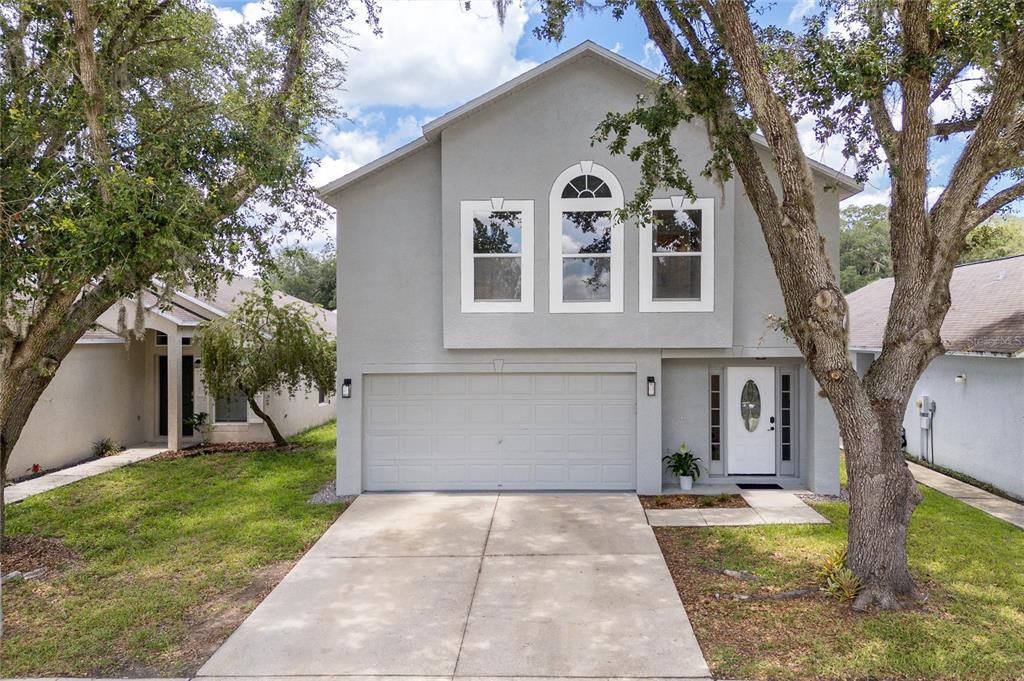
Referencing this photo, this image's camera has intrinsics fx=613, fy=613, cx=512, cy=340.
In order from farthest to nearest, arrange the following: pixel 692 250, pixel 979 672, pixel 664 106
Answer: pixel 692 250 → pixel 664 106 → pixel 979 672

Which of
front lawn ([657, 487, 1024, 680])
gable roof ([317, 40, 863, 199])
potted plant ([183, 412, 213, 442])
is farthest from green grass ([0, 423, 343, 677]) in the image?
gable roof ([317, 40, 863, 199])

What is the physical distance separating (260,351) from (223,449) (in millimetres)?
2758

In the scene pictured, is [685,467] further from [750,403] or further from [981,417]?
[981,417]

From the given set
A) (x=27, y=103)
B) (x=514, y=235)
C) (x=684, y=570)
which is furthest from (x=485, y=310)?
(x=27, y=103)

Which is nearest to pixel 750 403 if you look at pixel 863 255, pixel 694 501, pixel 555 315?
pixel 694 501

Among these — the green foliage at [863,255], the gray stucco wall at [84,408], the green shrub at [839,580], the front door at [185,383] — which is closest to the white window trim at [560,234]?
the green shrub at [839,580]

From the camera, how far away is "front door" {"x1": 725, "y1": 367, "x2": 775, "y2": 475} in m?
10.6

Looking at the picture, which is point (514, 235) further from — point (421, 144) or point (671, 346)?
point (671, 346)

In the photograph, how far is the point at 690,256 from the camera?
31.7 ft

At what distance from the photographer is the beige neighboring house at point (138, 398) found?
39.4 feet

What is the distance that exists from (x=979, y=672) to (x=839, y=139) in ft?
19.7

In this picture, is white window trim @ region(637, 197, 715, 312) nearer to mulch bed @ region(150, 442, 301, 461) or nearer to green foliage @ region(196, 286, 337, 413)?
green foliage @ region(196, 286, 337, 413)

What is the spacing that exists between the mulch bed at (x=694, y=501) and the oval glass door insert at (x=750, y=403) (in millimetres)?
1474

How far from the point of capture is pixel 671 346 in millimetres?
9750
